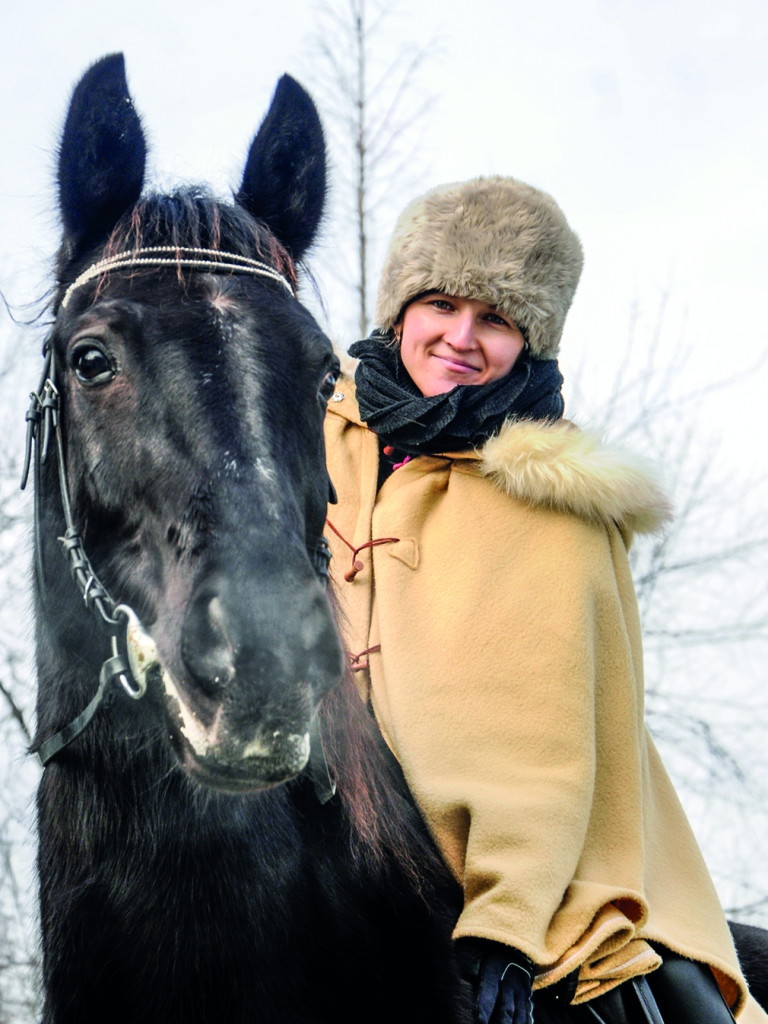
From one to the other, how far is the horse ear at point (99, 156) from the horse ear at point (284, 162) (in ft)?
1.07

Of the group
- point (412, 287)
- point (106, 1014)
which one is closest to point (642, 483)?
point (412, 287)

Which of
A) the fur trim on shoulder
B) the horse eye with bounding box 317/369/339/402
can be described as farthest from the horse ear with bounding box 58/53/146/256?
the fur trim on shoulder

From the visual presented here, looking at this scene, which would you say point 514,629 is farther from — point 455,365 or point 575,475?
point 455,365

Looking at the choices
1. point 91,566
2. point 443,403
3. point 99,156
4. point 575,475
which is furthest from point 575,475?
point 99,156

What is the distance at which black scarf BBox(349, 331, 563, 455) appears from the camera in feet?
9.07

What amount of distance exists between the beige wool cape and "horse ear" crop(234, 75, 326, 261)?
879 mm

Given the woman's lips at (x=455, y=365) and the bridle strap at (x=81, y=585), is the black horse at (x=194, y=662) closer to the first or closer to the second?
the bridle strap at (x=81, y=585)

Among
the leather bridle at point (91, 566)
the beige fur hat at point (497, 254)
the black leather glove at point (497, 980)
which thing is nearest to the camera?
the leather bridle at point (91, 566)

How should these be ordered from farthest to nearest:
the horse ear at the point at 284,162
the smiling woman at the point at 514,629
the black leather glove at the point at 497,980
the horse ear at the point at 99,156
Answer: the horse ear at the point at 284,162 → the smiling woman at the point at 514,629 → the horse ear at the point at 99,156 → the black leather glove at the point at 497,980

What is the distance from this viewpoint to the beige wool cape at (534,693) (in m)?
2.25

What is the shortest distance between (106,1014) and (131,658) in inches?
28.4

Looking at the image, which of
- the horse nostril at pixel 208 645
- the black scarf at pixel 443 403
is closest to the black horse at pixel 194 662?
the horse nostril at pixel 208 645

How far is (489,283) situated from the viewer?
294 cm

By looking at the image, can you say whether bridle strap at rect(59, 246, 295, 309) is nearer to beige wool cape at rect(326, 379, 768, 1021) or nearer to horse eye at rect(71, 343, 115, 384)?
horse eye at rect(71, 343, 115, 384)
